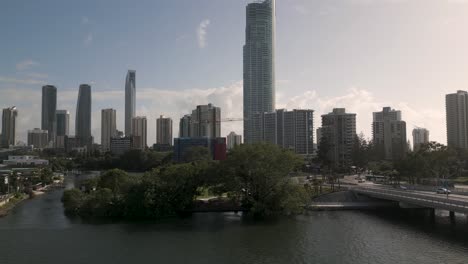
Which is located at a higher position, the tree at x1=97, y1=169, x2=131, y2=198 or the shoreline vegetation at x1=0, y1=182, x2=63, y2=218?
the tree at x1=97, y1=169, x2=131, y2=198

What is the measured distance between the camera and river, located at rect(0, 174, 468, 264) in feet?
88.6

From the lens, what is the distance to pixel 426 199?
37.2 metres

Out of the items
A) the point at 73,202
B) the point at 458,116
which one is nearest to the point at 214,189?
the point at 73,202

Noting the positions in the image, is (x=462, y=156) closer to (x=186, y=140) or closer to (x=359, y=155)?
(x=359, y=155)

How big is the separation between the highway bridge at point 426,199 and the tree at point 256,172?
10.8 meters

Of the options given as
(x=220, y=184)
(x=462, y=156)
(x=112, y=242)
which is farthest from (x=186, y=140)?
(x=112, y=242)

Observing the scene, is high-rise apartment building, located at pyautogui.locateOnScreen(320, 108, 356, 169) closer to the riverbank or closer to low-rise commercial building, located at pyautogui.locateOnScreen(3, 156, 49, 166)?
the riverbank

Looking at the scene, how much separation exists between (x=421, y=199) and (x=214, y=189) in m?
19.9

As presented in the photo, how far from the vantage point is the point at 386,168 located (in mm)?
82312

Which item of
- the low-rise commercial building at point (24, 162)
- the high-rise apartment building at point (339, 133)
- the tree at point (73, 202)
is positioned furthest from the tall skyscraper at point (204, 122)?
the tree at point (73, 202)

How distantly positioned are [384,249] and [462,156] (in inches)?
2395

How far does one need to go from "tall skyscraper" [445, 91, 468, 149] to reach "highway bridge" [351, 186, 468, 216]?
7535 centimetres

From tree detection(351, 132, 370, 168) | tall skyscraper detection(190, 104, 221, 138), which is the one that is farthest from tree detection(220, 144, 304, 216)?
tall skyscraper detection(190, 104, 221, 138)

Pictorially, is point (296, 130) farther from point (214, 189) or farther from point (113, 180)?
point (214, 189)
